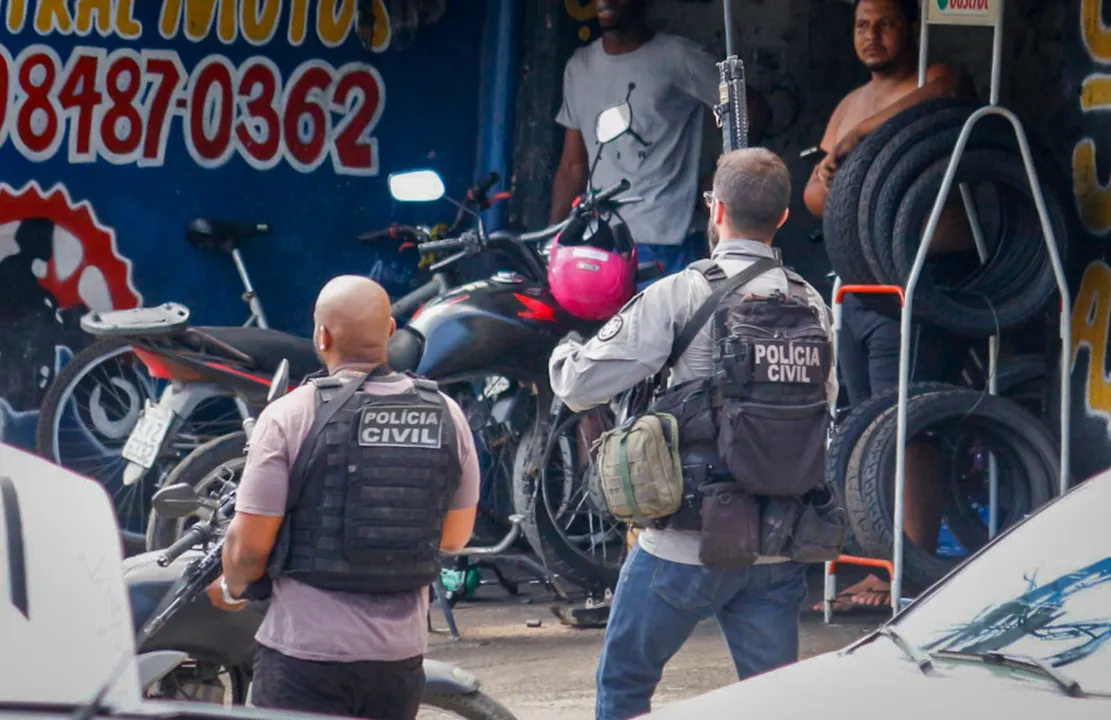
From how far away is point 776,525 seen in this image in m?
4.51

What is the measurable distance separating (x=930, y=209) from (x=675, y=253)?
5.36 feet

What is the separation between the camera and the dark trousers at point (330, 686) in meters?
4.09

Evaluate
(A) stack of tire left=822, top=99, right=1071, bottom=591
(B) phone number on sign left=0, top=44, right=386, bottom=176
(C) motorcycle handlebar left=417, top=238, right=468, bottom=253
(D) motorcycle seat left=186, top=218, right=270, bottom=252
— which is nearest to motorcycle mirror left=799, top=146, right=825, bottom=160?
(A) stack of tire left=822, top=99, right=1071, bottom=591

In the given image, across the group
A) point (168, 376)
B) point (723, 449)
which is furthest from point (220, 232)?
point (723, 449)

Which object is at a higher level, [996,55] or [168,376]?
[996,55]

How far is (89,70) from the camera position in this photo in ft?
26.8

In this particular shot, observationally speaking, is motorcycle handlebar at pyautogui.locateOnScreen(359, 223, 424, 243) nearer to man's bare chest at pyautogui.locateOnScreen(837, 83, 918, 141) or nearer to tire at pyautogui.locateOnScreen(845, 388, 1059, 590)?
man's bare chest at pyautogui.locateOnScreen(837, 83, 918, 141)

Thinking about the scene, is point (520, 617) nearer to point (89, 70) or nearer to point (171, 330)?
point (171, 330)

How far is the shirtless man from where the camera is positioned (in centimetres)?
738

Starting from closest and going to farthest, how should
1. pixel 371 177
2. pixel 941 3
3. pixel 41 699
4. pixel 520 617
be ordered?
pixel 41 699 < pixel 941 3 < pixel 520 617 < pixel 371 177

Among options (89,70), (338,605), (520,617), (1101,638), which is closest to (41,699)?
(338,605)

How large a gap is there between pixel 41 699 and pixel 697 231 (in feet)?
20.5

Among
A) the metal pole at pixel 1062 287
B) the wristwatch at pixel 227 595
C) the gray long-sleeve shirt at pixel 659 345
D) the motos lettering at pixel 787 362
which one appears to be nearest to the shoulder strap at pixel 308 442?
the wristwatch at pixel 227 595

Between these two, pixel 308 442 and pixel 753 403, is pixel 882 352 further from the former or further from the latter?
pixel 308 442
